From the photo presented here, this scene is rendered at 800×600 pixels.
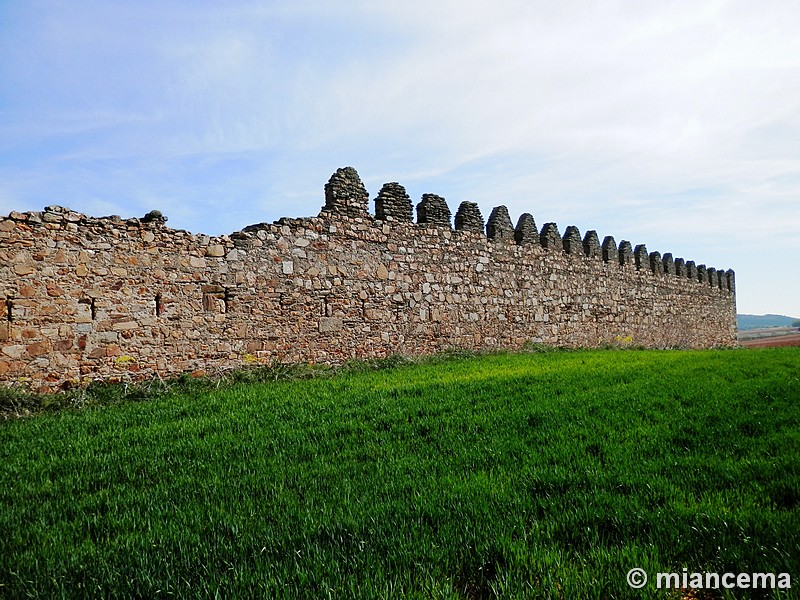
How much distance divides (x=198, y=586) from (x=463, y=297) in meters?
11.9

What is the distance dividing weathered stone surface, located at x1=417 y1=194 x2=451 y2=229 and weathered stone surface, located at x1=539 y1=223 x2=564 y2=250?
405cm

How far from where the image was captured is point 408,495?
4.06 meters

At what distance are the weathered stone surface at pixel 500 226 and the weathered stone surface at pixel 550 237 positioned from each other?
1477 mm

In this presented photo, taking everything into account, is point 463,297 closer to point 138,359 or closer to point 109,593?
point 138,359

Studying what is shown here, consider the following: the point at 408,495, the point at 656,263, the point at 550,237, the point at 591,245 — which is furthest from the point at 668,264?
the point at 408,495

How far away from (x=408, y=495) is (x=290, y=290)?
7801 millimetres

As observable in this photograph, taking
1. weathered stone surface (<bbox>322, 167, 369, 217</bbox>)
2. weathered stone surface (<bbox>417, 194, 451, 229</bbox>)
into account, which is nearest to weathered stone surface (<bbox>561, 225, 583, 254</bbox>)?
weathered stone surface (<bbox>417, 194, 451, 229</bbox>)

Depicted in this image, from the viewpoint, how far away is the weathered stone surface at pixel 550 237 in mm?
16875

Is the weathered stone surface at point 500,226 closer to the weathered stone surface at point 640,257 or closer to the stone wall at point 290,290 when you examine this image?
the stone wall at point 290,290

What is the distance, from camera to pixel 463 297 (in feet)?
47.2

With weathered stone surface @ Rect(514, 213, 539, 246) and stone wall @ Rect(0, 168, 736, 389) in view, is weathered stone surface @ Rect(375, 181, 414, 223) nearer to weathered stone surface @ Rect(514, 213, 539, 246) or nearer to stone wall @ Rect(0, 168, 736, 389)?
stone wall @ Rect(0, 168, 736, 389)

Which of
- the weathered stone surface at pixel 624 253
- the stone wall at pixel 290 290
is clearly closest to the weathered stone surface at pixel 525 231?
the stone wall at pixel 290 290

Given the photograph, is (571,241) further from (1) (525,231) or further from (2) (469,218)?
(2) (469,218)

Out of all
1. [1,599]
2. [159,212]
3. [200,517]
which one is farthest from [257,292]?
[1,599]
